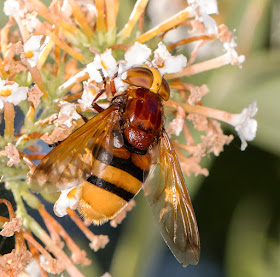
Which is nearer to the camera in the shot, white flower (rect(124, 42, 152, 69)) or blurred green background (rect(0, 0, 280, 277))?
white flower (rect(124, 42, 152, 69))

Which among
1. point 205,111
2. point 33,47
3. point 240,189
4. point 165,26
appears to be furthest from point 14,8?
point 240,189

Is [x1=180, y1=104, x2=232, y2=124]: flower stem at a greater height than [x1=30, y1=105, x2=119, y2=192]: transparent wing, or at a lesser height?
lesser

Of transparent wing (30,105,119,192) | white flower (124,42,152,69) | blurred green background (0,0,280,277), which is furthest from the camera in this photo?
blurred green background (0,0,280,277)

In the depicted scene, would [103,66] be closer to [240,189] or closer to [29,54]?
[29,54]

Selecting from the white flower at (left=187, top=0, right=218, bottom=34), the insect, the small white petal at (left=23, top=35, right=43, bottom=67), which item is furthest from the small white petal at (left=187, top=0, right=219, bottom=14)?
the small white petal at (left=23, top=35, right=43, bottom=67)

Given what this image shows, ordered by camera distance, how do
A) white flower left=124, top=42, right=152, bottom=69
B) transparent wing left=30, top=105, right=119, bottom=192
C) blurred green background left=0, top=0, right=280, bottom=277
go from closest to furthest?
transparent wing left=30, top=105, right=119, bottom=192
white flower left=124, top=42, right=152, bottom=69
blurred green background left=0, top=0, right=280, bottom=277

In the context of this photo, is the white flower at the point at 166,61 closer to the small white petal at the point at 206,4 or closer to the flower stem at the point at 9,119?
the small white petal at the point at 206,4

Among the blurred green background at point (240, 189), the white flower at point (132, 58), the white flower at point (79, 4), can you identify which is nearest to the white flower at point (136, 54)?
the white flower at point (132, 58)

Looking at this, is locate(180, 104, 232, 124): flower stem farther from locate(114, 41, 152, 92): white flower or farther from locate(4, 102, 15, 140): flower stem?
locate(4, 102, 15, 140): flower stem

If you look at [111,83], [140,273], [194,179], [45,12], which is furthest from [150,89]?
[140,273]
